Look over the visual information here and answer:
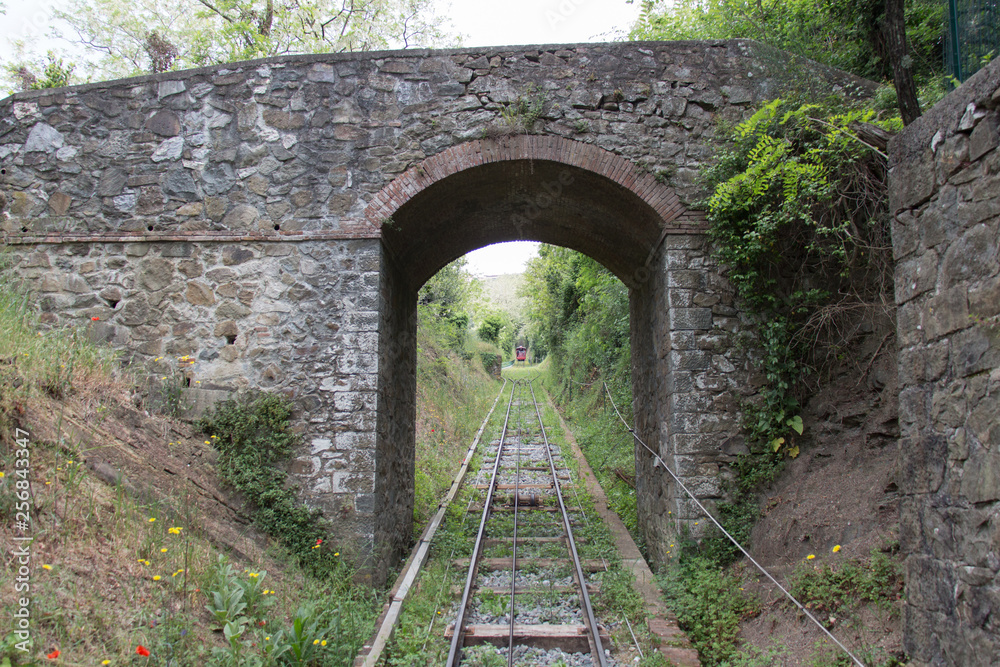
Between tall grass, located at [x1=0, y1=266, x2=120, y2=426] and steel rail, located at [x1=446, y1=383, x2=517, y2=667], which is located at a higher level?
tall grass, located at [x1=0, y1=266, x2=120, y2=426]

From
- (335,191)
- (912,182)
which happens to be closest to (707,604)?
(912,182)

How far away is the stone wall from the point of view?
2572 millimetres

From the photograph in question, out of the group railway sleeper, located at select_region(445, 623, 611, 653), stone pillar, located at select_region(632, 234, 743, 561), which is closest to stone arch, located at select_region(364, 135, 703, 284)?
stone pillar, located at select_region(632, 234, 743, 561)

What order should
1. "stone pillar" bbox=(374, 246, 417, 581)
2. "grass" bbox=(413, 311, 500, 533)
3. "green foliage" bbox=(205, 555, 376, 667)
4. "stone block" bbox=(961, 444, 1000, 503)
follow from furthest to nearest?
"grass" bbox=(413, 311, 500, 533), "stone pillar" bbox=(374, 246, 417, 581), "green foliage" bbox=(205, 555, 376, 667), "stone block" bbox=(961, 444, 1000, 503)

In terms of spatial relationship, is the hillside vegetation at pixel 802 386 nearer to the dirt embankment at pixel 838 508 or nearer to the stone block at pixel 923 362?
the dirt embankment at pixel 838 508

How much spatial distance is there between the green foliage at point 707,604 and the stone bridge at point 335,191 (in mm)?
655

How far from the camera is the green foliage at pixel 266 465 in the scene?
18.6 ft

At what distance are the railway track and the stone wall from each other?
2.44 metres

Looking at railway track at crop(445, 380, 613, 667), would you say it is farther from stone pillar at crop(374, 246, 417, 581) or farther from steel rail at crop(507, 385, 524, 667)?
stone pillar at crop(374, 246, 417, 581)

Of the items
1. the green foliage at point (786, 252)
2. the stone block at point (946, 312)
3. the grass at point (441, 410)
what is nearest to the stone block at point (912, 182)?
the stone block at point (946, 312)

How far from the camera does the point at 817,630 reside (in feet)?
13.3

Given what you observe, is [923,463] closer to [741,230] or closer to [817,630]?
[817,630]

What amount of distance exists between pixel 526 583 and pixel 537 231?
15.2 ft

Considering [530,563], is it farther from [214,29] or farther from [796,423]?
[214,29]
